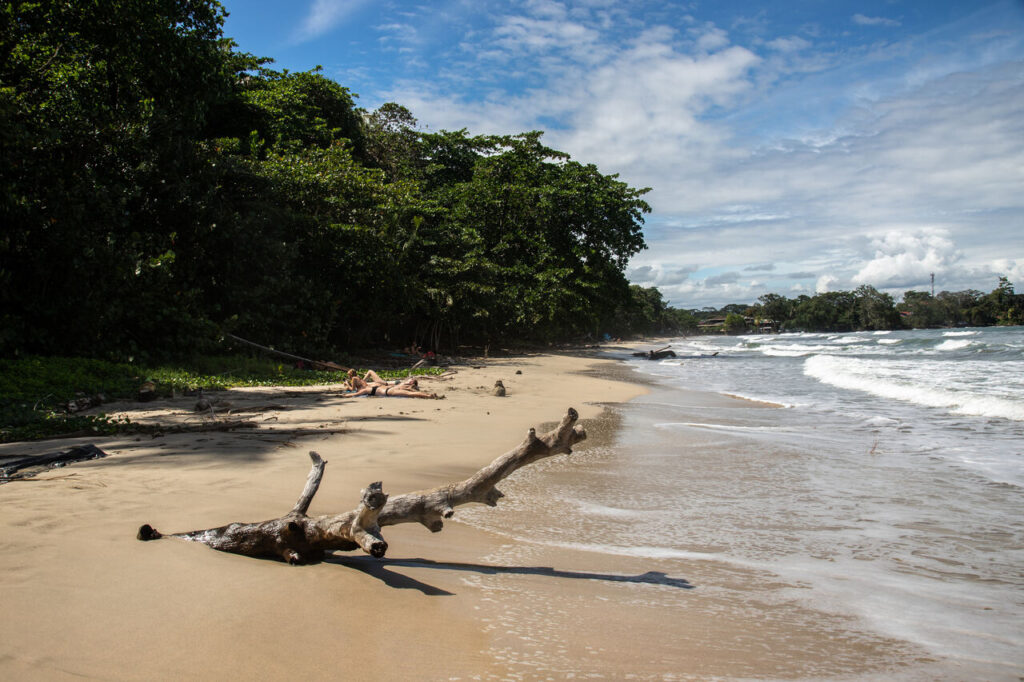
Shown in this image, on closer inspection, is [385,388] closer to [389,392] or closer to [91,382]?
[389,392]

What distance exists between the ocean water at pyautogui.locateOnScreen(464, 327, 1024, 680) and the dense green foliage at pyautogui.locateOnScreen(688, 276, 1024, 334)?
295ft

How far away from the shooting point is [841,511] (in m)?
4.43

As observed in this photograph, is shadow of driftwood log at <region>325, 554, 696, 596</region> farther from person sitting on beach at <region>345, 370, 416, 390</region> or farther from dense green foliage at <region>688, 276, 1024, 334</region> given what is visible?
dense green foliage at <region>688, 276, 1024, 334</region>

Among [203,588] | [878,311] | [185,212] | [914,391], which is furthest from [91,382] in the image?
[878,311]

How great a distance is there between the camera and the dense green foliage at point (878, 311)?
79.5 m

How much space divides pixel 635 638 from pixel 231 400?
7656 millimetres

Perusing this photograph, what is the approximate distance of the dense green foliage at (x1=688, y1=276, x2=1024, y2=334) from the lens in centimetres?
7950

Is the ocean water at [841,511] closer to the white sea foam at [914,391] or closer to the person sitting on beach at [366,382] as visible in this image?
the white sea foam at [914,391]

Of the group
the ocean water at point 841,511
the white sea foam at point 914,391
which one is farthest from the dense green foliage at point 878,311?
Answer: the ocean water at point 841,511

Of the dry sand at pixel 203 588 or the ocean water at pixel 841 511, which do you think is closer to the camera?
the dry sand at pixel 203 588

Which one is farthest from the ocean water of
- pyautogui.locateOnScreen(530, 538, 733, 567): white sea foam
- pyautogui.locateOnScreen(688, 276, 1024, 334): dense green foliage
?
pyautogui.locateOnScreen(688, 276, 1024, 334): dense green foliage

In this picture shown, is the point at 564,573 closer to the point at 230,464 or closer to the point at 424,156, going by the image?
the point at 230,464

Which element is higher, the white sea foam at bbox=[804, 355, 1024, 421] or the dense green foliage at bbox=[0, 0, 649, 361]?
the dense green foliage at bbox=[0, 0, 649, 361]

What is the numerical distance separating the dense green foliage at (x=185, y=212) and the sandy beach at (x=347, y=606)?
7806 mm
